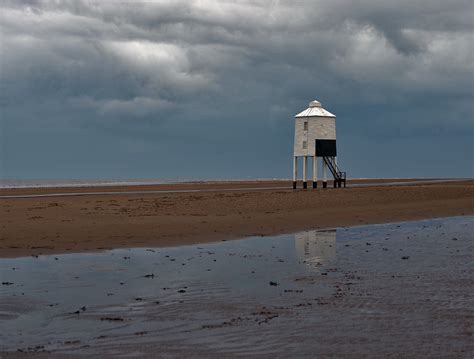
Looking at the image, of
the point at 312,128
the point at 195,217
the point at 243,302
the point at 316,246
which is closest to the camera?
the point at 243,302

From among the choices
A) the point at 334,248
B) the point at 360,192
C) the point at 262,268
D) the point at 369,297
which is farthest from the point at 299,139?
the point at 369,297

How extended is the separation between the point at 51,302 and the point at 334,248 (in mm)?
11435

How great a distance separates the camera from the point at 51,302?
1362cm

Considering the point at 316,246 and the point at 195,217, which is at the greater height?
the point at 195,217

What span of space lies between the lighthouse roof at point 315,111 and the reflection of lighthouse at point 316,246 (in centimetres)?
3238

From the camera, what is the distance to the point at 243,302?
44.4 feet

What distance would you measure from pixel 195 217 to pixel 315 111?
30.1 metres

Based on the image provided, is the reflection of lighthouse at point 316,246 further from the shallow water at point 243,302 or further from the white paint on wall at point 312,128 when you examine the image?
the white paint on wall at point 312,128

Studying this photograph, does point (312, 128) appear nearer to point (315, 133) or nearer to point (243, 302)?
point (315, 133)

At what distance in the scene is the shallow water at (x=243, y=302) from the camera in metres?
10.4

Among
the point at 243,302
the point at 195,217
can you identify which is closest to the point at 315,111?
the point at 195,217

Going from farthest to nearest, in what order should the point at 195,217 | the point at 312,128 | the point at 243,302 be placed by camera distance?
the point at 312,128 → the point at 195,217 → the point at 243,302

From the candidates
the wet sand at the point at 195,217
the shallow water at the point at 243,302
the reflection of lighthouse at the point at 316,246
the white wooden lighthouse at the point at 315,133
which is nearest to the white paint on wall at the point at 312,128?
the white wooden lighthouse at the point at 315,133

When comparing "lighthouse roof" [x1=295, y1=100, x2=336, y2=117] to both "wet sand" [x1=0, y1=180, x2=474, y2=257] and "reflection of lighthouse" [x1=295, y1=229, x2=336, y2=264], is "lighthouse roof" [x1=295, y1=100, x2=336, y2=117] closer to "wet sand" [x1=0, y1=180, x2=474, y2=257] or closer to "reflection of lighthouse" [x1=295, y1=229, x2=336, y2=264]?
"wet sand" [x1=0, y1=180, x2=474, y2=257]
